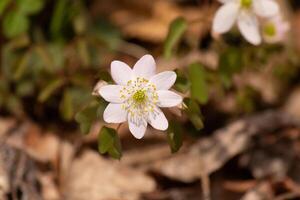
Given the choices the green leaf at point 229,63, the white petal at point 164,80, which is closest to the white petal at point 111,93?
the white petal at point 164,80

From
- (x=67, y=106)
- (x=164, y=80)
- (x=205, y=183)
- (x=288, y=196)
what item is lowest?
(x=288, y=196)

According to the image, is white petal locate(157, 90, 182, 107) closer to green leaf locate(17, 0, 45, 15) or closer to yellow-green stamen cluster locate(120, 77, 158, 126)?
yellow-green stamen cluster locate(120, 77, 158, 126)

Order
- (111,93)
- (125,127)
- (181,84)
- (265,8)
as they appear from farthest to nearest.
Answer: (125,127) < (265,8) < (181,84) < (111,93)

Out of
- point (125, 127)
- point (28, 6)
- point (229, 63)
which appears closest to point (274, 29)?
point (229, 63)

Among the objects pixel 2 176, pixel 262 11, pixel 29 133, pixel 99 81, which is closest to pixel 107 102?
pixel 99 81

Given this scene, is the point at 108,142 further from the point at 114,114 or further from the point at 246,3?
the point at 246,3

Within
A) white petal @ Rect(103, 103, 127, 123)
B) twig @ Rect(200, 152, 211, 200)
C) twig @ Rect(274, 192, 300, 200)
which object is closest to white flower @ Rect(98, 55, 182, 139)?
white petal @ Rect(103, 103, 127, 123)
